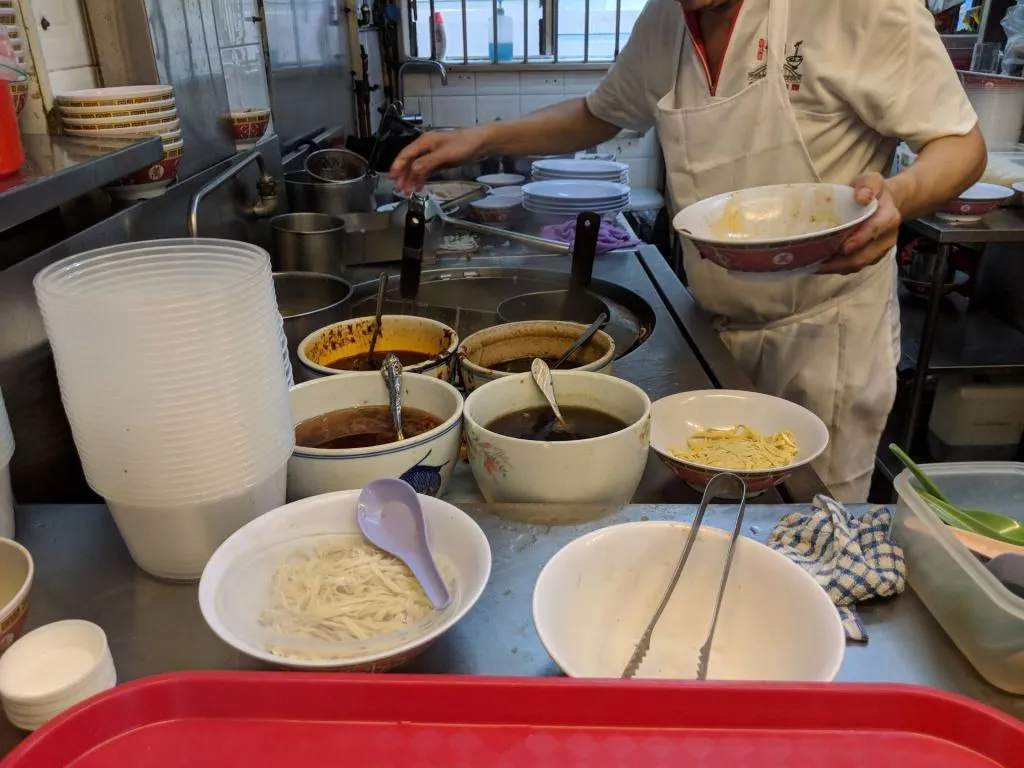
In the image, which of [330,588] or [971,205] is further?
[971,205]

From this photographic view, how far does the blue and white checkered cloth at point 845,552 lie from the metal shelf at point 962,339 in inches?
83.2

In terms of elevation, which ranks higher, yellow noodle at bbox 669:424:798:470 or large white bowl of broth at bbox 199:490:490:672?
large white bowl of broth at bbox 199:490:490:672

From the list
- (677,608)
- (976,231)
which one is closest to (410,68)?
(976,231)

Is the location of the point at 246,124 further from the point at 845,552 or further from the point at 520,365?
the point at 845,552

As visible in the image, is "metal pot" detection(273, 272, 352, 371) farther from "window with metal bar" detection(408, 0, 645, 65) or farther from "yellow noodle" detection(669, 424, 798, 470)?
"window with metal bar" detection(408, 0, 645, 65)

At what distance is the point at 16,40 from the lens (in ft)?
3.63

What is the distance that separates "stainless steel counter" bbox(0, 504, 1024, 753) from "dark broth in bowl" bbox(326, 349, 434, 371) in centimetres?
39

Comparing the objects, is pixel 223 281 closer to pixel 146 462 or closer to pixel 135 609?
pixel 146 462

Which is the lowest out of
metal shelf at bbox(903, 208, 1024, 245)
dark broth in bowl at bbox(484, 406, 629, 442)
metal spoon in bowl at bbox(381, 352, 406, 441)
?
metal shelf at bbox(903, 208, 1024, 245)

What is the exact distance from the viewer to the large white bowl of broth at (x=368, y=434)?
919mm

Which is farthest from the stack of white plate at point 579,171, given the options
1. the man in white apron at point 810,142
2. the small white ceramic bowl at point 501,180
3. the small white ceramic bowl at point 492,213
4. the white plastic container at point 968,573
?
the white plastic container at point 968,573

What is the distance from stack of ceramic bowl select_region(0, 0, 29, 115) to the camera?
105cm

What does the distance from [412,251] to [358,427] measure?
2.21ft

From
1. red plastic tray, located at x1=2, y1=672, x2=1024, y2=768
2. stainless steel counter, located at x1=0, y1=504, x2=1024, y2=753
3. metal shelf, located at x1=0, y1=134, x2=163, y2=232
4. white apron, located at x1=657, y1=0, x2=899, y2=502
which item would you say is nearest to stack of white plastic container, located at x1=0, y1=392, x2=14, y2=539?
stainless steel counter, located at x1=0, y1=504, x2=1024, y2=753
